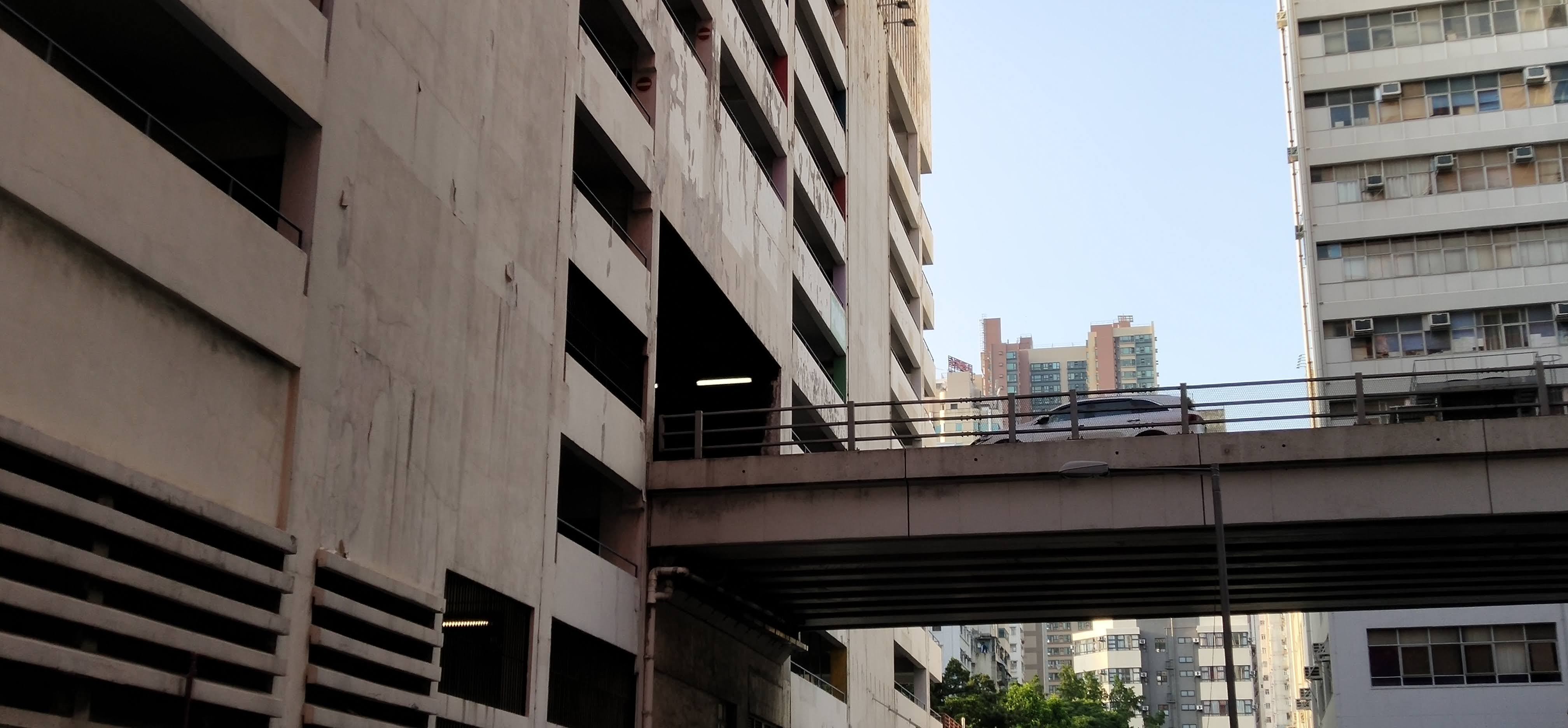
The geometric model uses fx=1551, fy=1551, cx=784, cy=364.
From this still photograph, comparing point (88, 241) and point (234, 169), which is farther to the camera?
point (234, 169)

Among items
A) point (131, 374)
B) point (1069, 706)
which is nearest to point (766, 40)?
point (131, 374)

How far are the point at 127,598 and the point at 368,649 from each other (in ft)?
12.3

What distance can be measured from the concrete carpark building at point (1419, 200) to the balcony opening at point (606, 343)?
3577cm

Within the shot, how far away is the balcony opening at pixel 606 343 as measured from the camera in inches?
992

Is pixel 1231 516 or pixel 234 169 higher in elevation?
pixel 234 169

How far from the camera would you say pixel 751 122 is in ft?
124

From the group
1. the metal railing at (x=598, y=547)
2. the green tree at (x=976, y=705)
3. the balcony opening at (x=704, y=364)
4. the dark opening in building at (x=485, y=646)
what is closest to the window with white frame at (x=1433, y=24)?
the balcony opening at (x=704, y=364)

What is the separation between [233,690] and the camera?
13.9 meters

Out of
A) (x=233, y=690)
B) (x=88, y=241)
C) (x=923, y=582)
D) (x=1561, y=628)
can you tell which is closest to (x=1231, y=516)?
(x=923, y=582)

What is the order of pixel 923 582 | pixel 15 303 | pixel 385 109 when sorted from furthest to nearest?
1. pixel 923 582
2. pixel 385 109
3. pixel 15 303

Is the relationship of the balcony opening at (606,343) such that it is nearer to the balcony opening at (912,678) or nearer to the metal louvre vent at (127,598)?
the metal louvre vent at (127,598)

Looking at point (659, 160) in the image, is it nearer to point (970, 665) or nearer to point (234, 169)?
point (234, 169)

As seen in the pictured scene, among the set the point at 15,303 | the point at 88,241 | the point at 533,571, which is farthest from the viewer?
the point at 533,571

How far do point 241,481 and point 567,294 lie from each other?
Result: 31.6 feet
